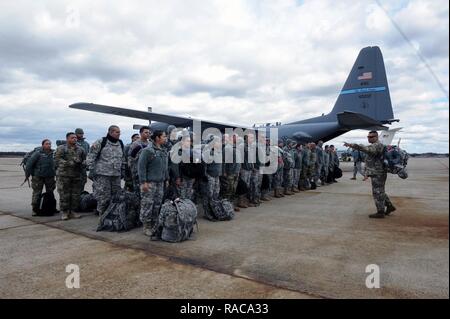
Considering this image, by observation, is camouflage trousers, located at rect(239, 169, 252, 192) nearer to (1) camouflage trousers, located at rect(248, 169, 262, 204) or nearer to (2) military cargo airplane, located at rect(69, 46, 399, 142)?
(1) camouflage trousers, located at rect(248, 169, 262, 204)

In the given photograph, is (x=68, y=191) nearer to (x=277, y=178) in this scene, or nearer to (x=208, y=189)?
(x=208, y=189)

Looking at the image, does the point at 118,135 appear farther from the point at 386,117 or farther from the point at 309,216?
the point at 386,117

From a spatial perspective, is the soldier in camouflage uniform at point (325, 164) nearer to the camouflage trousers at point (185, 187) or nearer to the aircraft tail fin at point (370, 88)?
the aircraft tail fin at point (370, 88)

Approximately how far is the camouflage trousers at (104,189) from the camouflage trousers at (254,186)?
11.9ft

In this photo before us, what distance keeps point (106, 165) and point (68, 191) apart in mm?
1458

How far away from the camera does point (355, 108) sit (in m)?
17.3

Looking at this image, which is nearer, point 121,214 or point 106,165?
point 121,214

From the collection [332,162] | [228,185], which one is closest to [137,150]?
[228,185]

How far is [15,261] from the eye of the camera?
13.1 feet

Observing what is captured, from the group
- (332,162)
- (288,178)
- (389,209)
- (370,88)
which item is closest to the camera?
(389,209)
